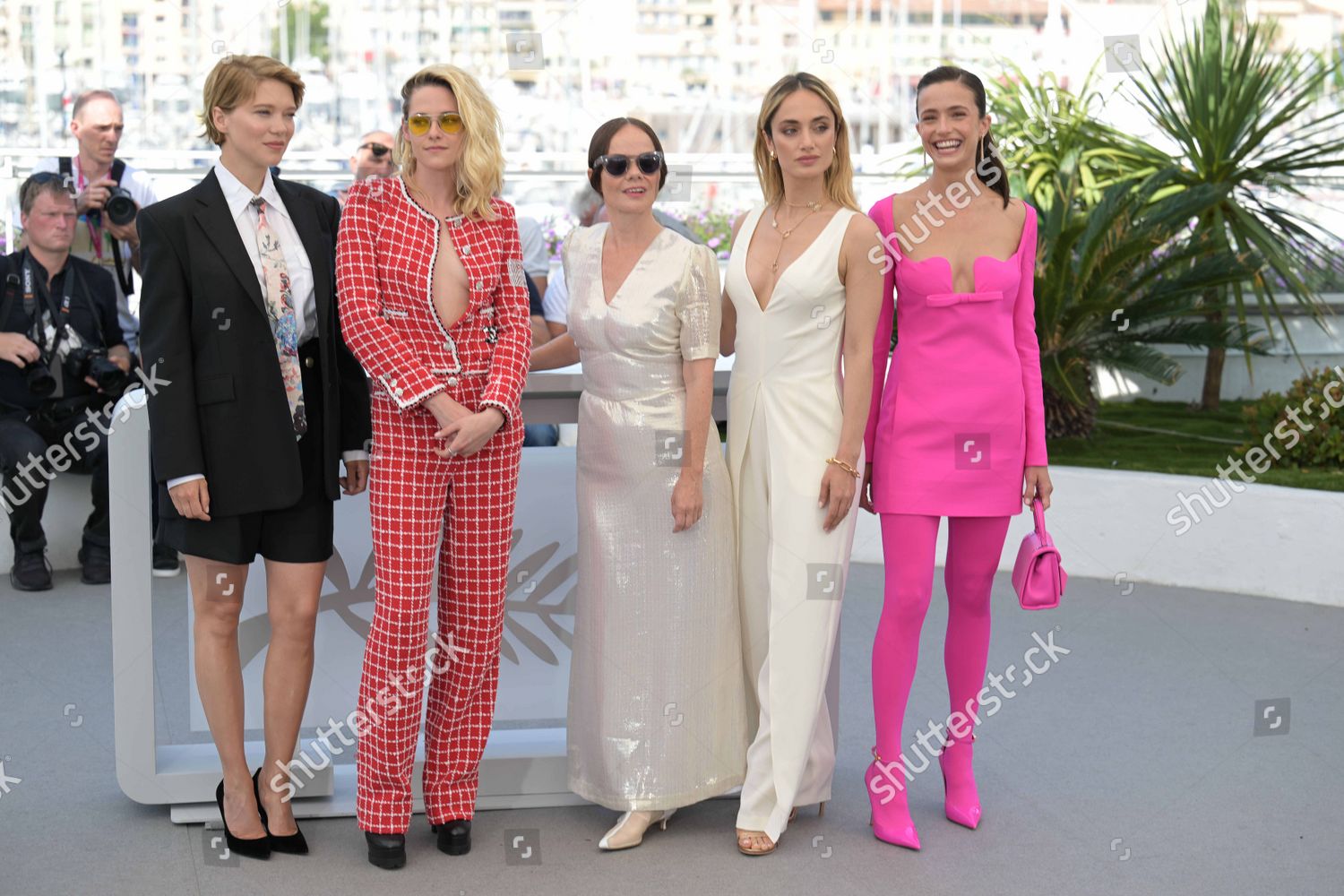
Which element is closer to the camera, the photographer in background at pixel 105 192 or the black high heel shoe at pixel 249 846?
the black high heel shoe at pixel 249 846

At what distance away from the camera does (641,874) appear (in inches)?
112

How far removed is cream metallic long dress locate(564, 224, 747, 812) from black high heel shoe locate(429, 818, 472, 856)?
0.26 meters

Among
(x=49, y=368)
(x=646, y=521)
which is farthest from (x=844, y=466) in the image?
(x=49, y=368)

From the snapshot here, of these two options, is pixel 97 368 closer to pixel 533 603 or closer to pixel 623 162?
pixel 533 603

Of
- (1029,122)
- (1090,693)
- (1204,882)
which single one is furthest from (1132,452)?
(1204,882)

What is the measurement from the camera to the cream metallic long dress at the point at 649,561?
2.84 meters

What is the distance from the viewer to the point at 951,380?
9.48ft

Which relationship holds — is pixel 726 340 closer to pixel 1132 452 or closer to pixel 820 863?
pixel 820 863

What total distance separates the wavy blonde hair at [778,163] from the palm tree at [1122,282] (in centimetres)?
328

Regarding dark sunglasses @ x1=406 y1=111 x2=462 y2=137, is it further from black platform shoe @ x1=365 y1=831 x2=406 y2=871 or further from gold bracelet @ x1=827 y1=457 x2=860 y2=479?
black platform shoe @ x1=365 y1=831 x2=406 y2=871

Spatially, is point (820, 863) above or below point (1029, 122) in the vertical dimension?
below

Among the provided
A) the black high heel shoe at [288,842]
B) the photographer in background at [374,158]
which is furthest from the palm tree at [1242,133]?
the black high heel shoe at [288,842]

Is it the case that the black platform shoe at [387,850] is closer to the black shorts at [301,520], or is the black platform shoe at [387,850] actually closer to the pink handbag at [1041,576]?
the black shorts at [301,520]

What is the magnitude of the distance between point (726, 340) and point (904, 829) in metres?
1.07
